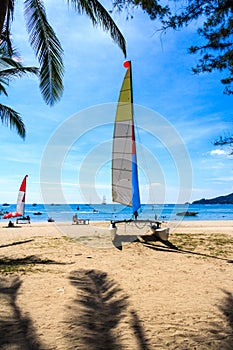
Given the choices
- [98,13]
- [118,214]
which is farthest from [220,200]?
[98,13]

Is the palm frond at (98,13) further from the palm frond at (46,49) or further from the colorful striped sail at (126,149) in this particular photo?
the colorful striped sail at (126,149)

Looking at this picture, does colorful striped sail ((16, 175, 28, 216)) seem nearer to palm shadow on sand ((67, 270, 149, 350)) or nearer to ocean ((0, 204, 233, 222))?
ocean ((0, 204, 233, 222))

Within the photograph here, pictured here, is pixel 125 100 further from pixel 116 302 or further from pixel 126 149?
pixel 116 302

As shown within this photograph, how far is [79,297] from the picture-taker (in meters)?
4.59

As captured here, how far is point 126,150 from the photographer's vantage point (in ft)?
40.5

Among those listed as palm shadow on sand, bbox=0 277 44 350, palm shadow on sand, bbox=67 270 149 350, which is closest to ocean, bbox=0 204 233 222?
palm shadow on sand, bbox=67 270 149 350

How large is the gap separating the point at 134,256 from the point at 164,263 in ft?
3.88

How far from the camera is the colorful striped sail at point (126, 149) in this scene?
12062 millimetres

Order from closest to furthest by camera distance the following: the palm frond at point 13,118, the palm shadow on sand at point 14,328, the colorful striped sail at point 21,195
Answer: the palm shadow on sand at point 14,328
the palm frond at point 13,118
the colorful striped sail at point 21,195

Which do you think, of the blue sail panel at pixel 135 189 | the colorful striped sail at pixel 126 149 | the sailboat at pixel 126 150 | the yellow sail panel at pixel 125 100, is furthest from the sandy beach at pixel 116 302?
the yellow sail panel at pixel 125 100

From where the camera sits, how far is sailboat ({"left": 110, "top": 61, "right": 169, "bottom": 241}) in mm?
12039

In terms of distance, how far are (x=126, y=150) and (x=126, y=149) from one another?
0.14 ft

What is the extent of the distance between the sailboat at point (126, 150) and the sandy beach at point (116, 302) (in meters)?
4.23

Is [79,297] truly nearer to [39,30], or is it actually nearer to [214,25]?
[39,30]
